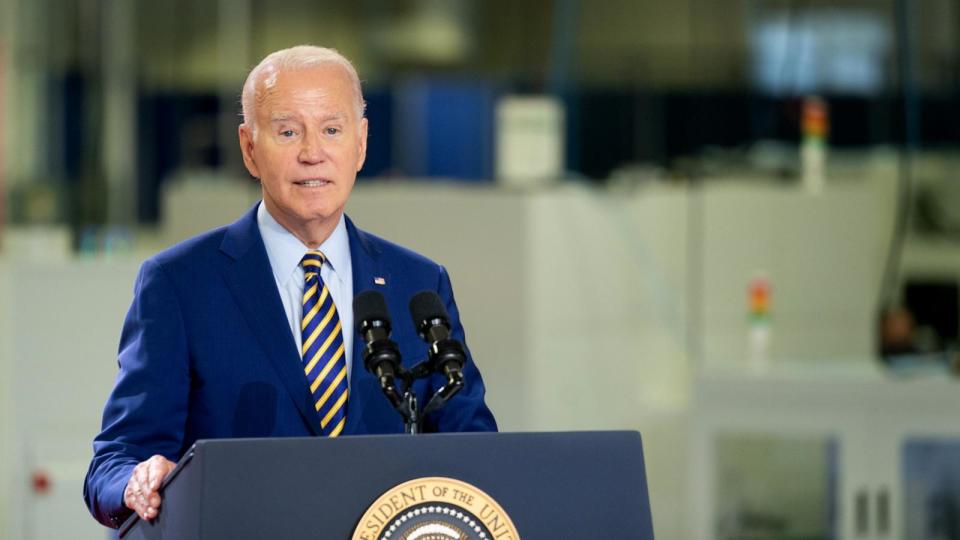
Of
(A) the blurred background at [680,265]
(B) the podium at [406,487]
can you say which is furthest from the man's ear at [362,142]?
(A) the blurred background at [680,265]

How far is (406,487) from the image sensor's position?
1.67 metres

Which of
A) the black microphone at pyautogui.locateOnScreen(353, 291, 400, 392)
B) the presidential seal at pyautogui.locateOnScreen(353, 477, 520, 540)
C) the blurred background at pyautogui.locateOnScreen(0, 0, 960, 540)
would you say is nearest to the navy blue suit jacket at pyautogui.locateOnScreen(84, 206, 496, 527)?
the black microphone at pyautogui.locateOnScreen(353, 291, 400, 392)

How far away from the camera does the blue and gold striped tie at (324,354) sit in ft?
6.31

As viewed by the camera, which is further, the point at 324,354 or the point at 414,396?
the point at 324,354

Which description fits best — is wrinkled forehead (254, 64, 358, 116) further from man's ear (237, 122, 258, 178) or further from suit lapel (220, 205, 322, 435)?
suit lapel (220, 205, 322, 435)

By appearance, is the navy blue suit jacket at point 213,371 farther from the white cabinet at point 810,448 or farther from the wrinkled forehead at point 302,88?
the white cabinet at point 810,448

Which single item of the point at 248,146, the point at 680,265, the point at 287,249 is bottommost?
the point at 680,265

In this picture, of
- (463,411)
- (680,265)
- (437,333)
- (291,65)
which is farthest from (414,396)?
(680,265)

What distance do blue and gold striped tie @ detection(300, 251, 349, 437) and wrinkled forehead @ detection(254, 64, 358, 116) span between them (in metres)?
0.18

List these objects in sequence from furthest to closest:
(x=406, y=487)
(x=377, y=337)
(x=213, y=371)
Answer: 1. (x=213, y=371)
2. (x=377, y=337)
3. (x=406, y=487)

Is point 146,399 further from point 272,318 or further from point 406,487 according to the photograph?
point 406,487

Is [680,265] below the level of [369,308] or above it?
below

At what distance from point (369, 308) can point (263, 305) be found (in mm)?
162

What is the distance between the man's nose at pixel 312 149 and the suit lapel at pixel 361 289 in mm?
142
